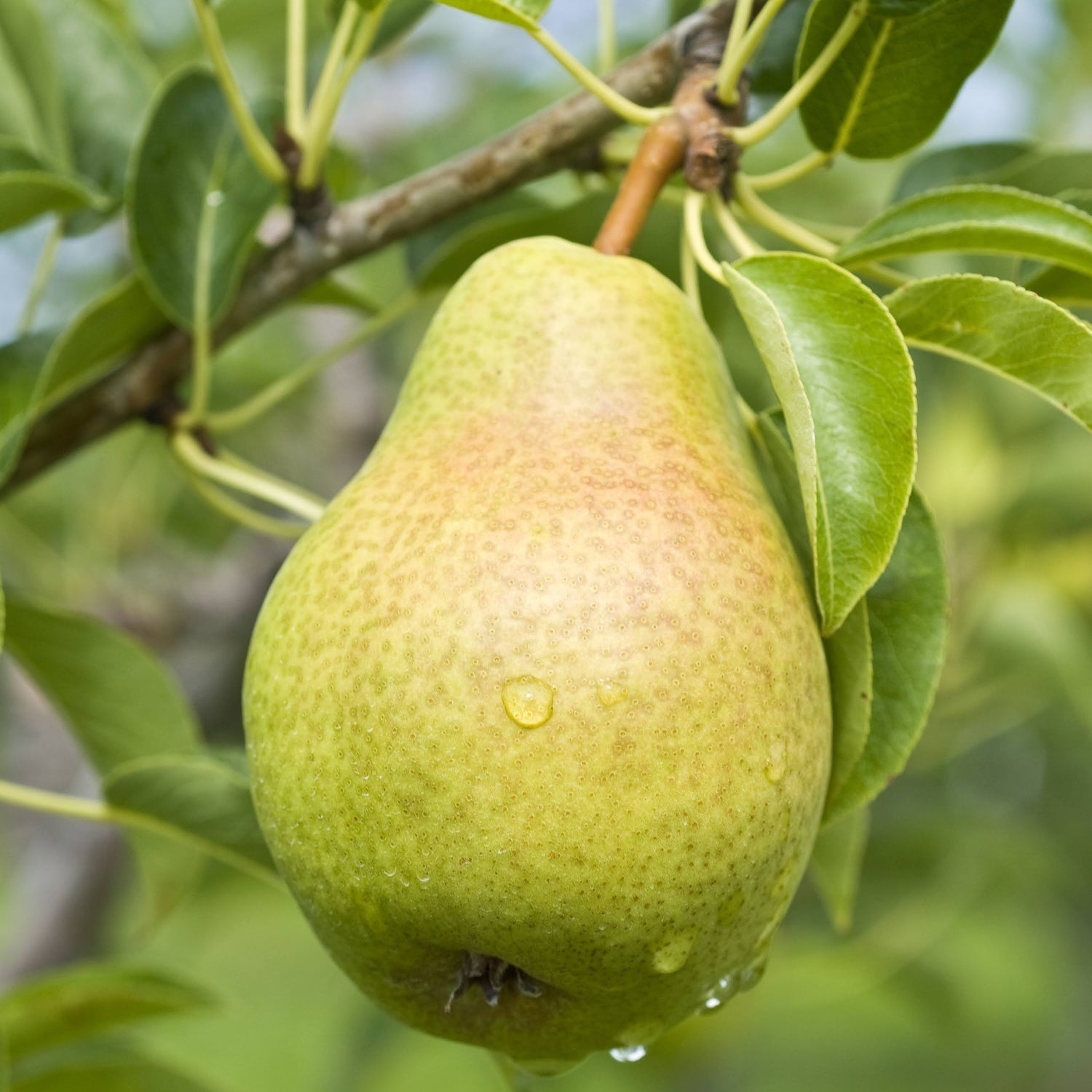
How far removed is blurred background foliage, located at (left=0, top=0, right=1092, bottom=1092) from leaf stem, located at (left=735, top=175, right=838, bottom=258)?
0.63 m

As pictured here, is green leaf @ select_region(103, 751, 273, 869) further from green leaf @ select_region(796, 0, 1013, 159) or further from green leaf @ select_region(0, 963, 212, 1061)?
green leaf @ select_region(796, 0, 1013, 159)

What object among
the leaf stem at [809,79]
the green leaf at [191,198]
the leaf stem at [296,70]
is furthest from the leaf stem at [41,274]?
the leaf stem at [809,79]

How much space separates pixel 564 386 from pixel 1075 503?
1626 mm

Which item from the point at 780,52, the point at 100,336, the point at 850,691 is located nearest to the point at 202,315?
the point at 100,336

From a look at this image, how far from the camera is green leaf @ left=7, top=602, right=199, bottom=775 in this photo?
120 cm

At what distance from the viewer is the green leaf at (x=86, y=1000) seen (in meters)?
1.24

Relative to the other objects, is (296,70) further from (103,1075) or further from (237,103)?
(103,1075)

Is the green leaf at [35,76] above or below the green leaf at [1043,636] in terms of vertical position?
above

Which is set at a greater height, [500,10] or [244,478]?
[500,10]

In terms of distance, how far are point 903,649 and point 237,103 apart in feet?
2.17

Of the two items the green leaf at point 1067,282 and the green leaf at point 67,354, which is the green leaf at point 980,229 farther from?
the green leaf at point 67,354

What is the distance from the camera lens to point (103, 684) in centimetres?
122

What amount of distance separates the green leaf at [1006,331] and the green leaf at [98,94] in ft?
2.69

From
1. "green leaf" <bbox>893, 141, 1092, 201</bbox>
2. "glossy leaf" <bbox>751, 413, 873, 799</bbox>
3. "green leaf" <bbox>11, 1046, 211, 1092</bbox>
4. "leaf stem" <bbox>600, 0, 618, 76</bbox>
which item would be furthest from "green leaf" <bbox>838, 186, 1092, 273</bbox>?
"green leaf" <bbox>11, 1046, 211, 1092</bbox>
